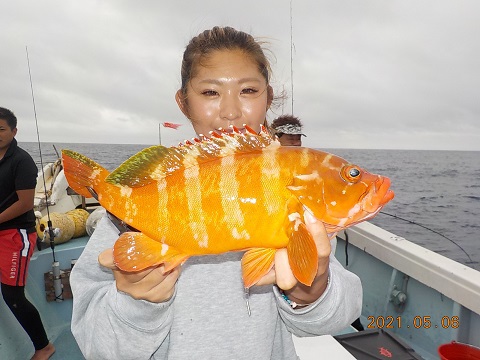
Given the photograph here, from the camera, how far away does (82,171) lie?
4.71 feet

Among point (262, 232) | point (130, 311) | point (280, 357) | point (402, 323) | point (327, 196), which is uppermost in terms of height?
point (327, 196)

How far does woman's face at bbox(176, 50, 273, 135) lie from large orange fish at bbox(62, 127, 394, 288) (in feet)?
1.29

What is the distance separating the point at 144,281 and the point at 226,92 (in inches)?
41.6

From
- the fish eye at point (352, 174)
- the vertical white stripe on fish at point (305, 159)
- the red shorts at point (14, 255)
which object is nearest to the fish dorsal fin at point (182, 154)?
the vertical white stripe on fish at point (305, 159)


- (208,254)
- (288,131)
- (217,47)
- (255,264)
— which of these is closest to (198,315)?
(208,254)

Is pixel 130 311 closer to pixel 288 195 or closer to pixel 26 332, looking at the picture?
pixel 288 195

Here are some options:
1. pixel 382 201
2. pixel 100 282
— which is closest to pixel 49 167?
pixel 100 282

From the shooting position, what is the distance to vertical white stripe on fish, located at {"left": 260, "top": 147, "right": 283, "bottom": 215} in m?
1.41

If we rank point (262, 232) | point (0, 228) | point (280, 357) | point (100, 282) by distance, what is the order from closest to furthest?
point (262, 232)
point (100, 282)
point (280, 357)
point (0, 228)

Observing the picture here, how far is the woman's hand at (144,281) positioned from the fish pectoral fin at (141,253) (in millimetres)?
71

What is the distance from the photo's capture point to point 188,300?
6.09ft

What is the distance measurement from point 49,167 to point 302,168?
758cm

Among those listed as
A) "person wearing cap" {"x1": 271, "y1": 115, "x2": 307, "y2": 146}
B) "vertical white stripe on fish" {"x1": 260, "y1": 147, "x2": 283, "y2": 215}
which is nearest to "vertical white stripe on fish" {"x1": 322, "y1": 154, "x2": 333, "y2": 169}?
"vertical white stripe on fish" {"x1": 260, "y1": 147, "x2": 283, "y2": 215}

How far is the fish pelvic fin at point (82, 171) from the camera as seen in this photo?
1428 mm
